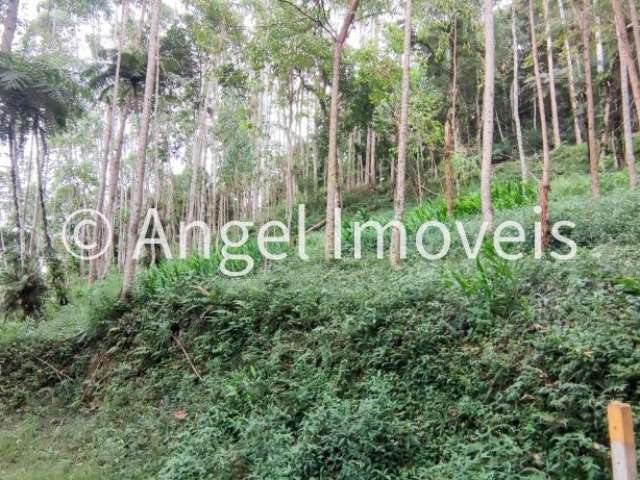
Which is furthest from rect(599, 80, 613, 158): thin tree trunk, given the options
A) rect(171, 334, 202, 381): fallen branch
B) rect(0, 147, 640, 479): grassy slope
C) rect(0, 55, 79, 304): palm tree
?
rect(0, 55, 79, 304): palm tree

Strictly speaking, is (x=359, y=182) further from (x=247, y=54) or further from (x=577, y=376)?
(x=577, y=376)

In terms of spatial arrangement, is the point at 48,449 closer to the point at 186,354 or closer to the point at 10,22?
the point at 186,354

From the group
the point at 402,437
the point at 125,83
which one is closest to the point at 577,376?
the point at 402,437

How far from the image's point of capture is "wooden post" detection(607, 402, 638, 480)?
1877 mm

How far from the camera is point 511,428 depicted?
11.1ft

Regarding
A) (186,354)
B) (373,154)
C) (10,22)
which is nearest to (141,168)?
(186,354)

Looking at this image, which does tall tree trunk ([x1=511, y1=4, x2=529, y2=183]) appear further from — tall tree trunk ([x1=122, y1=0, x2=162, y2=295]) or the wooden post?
the wooden post

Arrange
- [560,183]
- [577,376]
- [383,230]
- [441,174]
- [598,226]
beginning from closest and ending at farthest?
1. [577,376]
2. [598,226]
3. [383,230]
4. [560,183]
5. [441,174]

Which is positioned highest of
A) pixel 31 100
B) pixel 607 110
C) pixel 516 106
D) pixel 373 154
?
pixel 373 154

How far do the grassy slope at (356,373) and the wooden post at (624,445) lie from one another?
3.55 feet

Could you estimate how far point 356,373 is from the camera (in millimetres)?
4633

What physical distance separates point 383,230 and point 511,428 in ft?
17.0

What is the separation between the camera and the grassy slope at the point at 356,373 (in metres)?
3.37

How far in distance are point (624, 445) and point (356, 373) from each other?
2925mm
